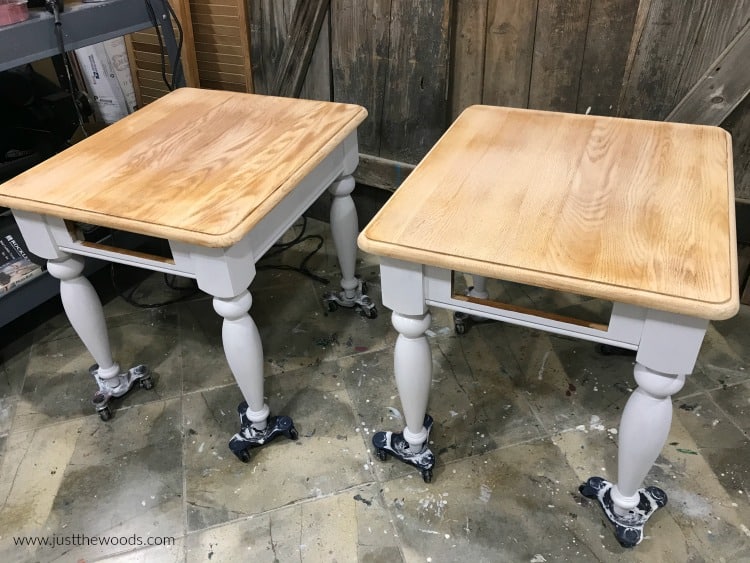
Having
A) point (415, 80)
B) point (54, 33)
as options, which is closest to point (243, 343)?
point (54, 33)

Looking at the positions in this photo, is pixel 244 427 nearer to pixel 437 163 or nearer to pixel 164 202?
pixel 164 202

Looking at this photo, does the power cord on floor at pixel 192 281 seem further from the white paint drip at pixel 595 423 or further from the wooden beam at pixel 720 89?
the wooden beam at pixel 720 89

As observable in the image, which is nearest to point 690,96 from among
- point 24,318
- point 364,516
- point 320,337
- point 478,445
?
point 478,445

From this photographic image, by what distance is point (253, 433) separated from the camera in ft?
4.43

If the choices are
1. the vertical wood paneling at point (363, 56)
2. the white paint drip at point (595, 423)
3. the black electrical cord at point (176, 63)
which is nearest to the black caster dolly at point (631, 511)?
the white paint drip at point (595, 423)

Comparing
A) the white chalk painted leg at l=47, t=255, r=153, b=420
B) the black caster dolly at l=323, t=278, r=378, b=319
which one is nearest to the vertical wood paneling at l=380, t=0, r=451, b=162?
the black caster dolly at l=323, t=278, r=378, b=319

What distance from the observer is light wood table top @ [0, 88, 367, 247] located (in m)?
1.05

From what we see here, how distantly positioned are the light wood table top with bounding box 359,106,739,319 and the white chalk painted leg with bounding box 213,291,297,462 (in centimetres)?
33

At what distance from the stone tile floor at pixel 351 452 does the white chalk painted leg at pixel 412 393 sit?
50 mm

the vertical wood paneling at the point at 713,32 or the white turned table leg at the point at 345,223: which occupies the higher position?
the vertical wood paneling at the point at 713,32

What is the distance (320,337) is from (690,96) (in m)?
1.11

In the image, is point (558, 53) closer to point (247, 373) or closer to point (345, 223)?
point (345, 223)

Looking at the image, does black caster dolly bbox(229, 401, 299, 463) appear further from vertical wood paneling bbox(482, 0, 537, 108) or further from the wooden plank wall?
vertical wood paneling bbox(482, 0, 537, 108)

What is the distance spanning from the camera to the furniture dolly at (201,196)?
3.48 feet
